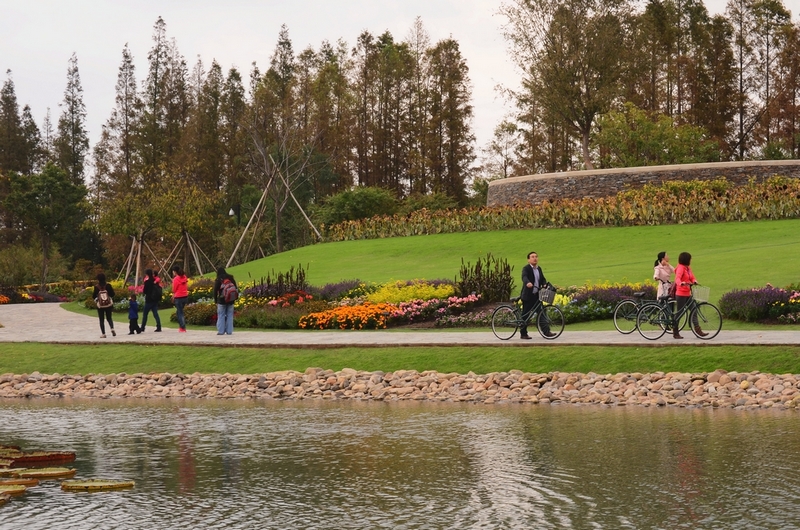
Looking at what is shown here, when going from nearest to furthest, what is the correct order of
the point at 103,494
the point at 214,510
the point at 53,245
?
the point at 214,510 < the point at 103,494 < the point at 53,245

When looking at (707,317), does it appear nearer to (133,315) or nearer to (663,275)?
(663,275)

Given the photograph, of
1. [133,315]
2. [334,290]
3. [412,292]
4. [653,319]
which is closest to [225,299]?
[133,315]

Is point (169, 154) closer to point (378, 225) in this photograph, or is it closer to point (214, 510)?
point (378, 225)

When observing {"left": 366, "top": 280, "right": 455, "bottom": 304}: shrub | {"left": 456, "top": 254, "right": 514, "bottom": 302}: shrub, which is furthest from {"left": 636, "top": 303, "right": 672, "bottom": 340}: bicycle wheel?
{"left": 366, "top": 280, "right": 455, "bottom": 304}: shrub

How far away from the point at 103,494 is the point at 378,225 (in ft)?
121

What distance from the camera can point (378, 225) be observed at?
45500mm

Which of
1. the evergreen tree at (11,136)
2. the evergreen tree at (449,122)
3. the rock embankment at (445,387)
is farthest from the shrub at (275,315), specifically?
the evergreen tree at (11,136)

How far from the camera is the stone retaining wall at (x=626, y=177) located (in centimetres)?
4084

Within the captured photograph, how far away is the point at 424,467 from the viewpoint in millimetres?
9797

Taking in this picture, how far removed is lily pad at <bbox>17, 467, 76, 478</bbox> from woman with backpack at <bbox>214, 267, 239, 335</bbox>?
12452 mm

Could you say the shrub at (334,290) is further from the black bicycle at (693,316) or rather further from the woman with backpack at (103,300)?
the black bicycle at (693,316)

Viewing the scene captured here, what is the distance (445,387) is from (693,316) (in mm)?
4691

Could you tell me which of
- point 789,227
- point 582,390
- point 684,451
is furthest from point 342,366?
point 789,227

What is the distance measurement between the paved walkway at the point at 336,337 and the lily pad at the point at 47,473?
8887 mm
